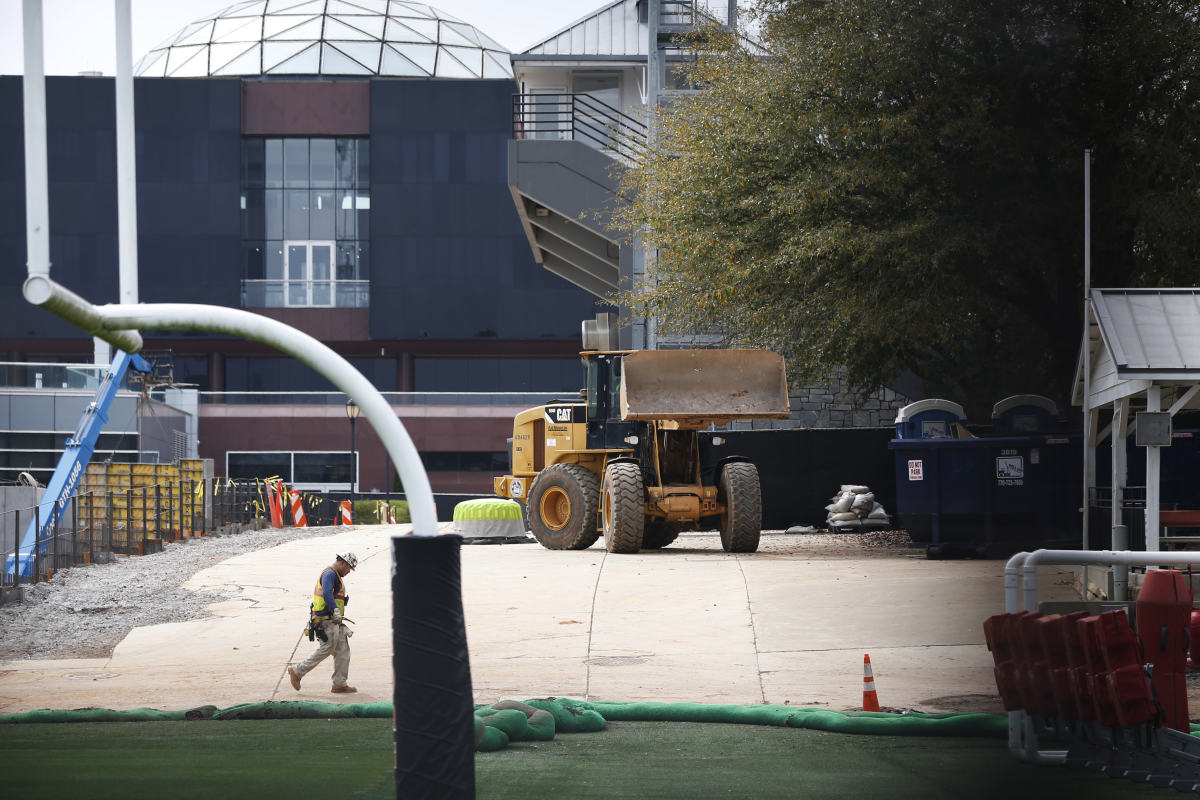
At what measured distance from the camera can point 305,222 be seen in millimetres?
66125

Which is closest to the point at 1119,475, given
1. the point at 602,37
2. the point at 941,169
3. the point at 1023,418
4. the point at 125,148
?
the point at 1023,418

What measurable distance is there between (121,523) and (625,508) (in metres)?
13.2

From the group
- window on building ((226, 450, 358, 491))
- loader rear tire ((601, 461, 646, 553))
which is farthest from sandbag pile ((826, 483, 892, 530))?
window on building ((226, 450, 358, 491))

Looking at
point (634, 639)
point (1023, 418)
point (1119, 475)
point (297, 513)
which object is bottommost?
point (297, 513)

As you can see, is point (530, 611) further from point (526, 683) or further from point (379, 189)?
point (379, 189)

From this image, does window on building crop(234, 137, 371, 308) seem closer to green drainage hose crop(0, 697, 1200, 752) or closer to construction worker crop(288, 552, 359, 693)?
construction worker crop(288, 552, 359, 693)

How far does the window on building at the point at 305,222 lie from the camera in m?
65.5

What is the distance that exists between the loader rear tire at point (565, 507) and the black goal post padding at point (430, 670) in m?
17.8

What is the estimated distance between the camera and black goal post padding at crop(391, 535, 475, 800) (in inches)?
215

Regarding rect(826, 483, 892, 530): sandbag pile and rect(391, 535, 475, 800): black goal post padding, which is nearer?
rect(391, 535, 475, 800): black goal post padding

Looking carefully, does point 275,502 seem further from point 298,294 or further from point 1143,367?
point 1143,367

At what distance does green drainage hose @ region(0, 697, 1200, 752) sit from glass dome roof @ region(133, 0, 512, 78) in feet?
208

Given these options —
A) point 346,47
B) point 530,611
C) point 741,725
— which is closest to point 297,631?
point 530,611

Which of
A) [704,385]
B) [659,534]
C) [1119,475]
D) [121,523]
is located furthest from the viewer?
[121,523]
